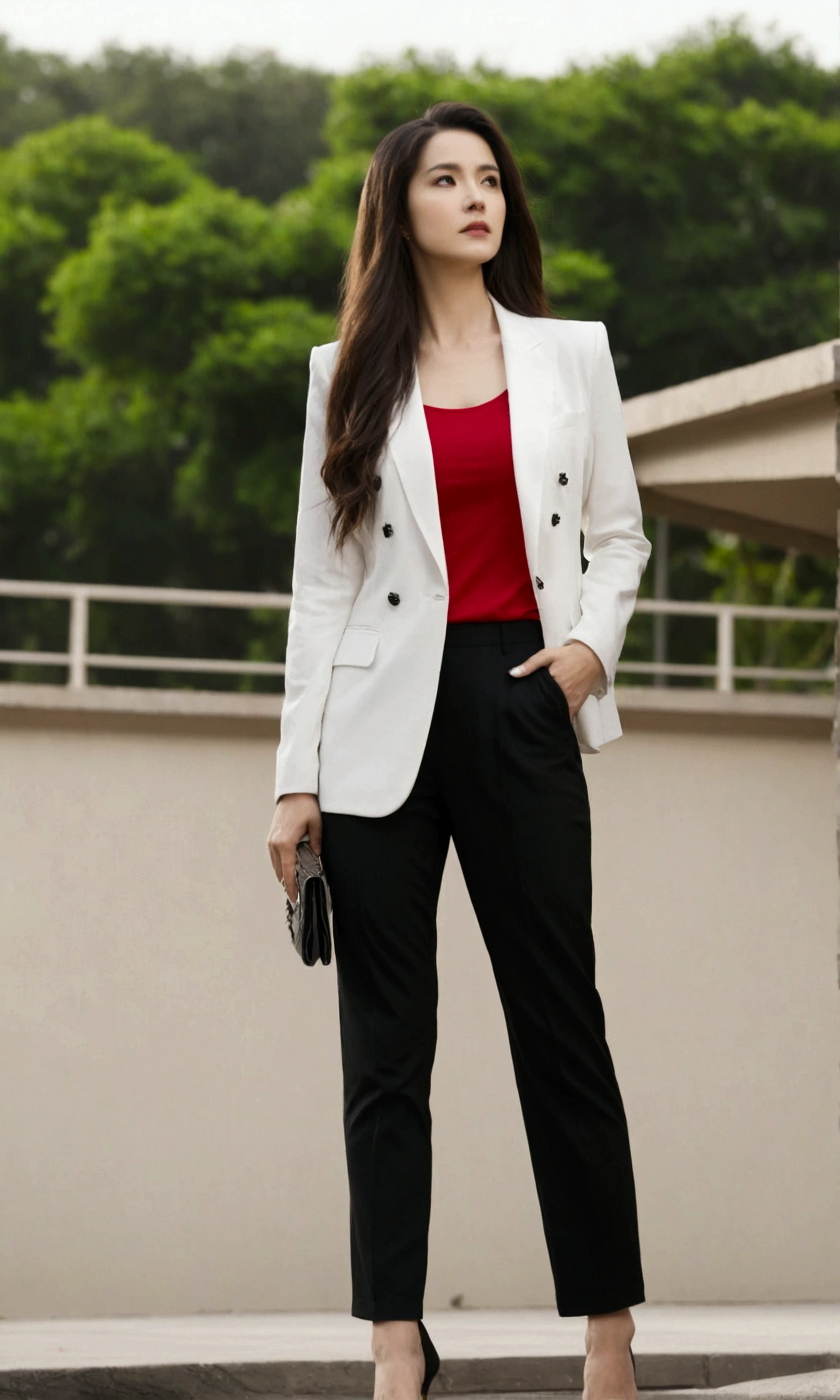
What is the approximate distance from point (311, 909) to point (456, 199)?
46.2 inches

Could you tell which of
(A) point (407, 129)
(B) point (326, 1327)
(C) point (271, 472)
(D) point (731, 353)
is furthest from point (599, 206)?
(A) point (407, 129)

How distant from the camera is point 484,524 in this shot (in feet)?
9.27

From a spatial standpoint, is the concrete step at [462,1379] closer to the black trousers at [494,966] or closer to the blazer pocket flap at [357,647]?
the black trousers at [494,966]

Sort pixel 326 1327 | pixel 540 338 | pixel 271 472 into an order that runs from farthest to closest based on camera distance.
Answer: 1. pixel 271 472
2. pixel 326 1327
3. pixel 540 338

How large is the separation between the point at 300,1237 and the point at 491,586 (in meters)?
6.82

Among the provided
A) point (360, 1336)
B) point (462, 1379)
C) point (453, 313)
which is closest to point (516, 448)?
point (453, 313)

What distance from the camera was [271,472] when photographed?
2211 cm

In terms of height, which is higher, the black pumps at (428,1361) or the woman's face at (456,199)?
the woman's face at (456,199)

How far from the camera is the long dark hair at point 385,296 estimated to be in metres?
2.85

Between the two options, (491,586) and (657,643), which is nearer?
(491,586)

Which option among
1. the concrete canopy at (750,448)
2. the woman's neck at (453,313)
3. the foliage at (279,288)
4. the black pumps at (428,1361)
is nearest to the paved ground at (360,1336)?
the black pumps at (428,1361)

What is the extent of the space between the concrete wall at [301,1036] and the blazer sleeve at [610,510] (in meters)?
5.73

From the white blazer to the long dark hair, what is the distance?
4 cm

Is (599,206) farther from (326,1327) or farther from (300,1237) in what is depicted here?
(326,1327)
